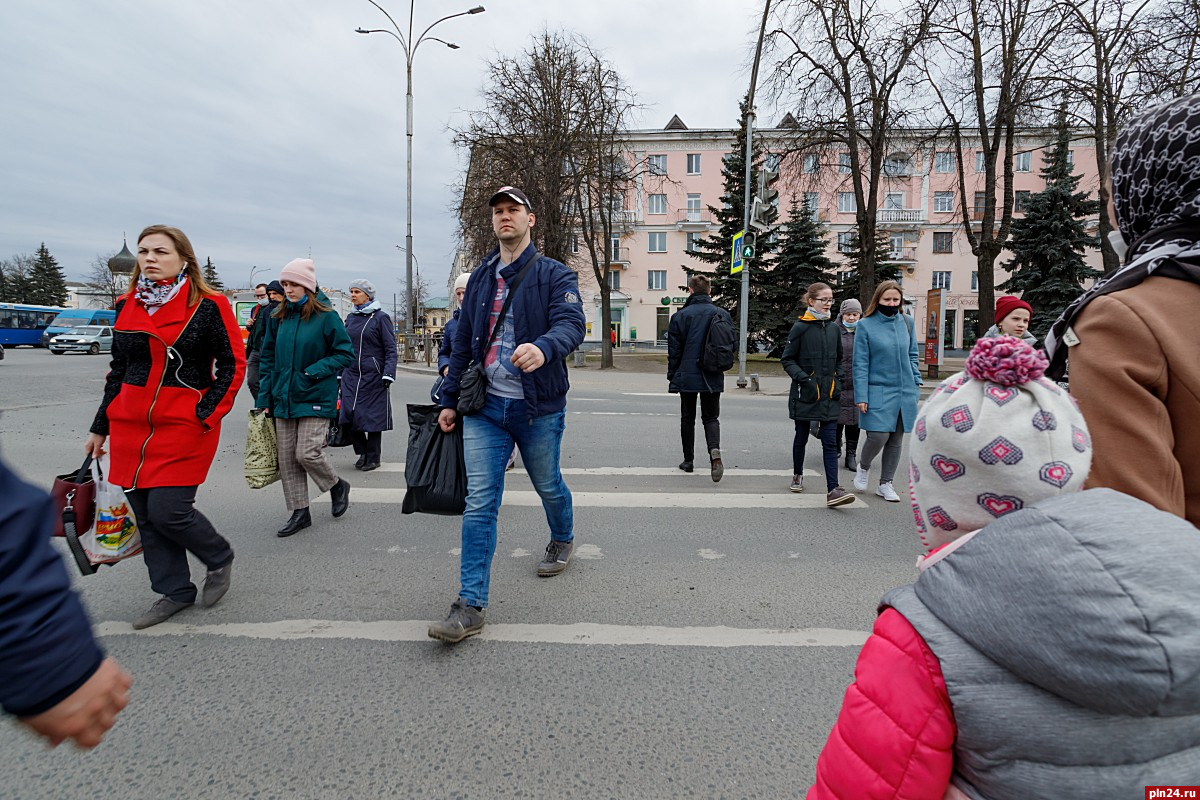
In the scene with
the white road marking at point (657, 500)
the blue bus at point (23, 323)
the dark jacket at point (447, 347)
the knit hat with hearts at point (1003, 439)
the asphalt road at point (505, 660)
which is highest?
the blue bus at point (23, 323)

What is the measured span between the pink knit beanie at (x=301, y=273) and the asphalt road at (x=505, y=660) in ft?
5.89

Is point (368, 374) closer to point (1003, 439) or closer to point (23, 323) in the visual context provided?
point (1003, 439)

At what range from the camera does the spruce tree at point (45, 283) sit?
66812 millimetres

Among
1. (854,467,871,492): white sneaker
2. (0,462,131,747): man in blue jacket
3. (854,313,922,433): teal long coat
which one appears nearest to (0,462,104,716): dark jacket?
(0,462,131,747): man in blue jacket

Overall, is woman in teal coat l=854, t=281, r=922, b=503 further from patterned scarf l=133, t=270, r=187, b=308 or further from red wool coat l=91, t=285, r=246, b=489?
patterned scarf l=133, t=270, r=187, b=308

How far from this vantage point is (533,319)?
325 cm

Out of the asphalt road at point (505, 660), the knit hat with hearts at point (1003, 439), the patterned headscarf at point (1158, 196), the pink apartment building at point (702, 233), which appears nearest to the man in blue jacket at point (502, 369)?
the asphalt road at point (505, 660)

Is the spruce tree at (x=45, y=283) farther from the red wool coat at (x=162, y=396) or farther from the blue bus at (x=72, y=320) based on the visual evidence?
the red wool coat at (x=162, y=396)

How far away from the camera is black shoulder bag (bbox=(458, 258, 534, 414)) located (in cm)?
314

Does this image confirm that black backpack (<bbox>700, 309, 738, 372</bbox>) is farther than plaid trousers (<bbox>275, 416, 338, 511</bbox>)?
Yes

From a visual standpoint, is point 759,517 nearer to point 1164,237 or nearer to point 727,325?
point 727,325

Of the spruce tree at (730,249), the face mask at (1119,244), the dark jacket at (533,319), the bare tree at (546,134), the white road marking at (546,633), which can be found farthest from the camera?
the spruce tree at (730,249)

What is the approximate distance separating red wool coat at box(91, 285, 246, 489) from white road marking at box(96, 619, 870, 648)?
73cm

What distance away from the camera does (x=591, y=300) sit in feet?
171
